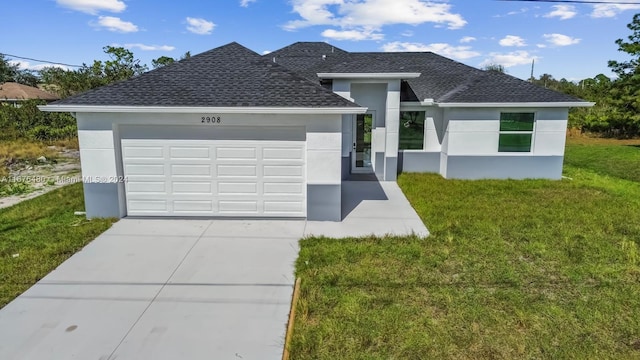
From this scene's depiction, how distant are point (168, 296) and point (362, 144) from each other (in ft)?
33.7

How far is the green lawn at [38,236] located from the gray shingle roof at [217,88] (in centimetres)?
269

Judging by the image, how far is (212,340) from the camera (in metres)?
4.69

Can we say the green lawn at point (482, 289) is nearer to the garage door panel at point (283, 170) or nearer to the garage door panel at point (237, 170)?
the garage door panel at point (283, 170)

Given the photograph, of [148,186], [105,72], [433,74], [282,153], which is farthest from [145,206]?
[105,72]

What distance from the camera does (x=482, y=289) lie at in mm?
5984

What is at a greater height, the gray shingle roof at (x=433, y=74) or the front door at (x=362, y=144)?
the gray shingle roof at (x=433, y=74)

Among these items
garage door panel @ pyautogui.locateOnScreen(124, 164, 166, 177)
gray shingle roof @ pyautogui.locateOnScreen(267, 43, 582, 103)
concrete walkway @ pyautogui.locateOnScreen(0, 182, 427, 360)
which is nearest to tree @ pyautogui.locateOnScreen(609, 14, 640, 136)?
gray shingle roof @ pyautogui.locateOnScreen(267, 43, 582, 103)

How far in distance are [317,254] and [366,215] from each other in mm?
2925

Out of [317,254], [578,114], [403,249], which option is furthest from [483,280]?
[578,114]

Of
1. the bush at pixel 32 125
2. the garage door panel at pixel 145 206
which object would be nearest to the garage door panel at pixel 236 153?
the garage door panel at pixel 145 206

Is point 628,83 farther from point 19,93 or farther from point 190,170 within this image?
point 19,93

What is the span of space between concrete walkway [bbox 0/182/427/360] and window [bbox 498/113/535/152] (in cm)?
725

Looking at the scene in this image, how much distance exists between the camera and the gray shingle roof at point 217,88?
874 cm

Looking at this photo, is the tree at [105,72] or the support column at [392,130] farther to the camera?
the tree at [105,72]
